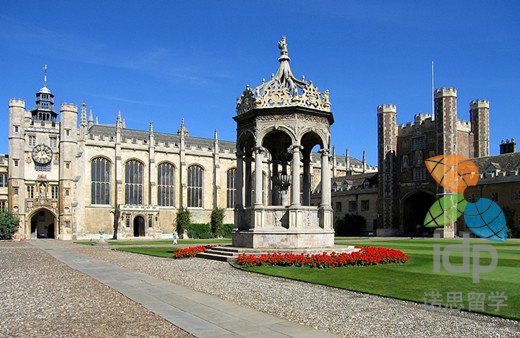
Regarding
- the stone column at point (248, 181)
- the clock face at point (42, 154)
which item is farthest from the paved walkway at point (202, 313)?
the clock face at point (42, 154)

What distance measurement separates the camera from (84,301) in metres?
10.3

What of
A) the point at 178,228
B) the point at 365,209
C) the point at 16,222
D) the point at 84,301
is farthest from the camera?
the point at 365,209

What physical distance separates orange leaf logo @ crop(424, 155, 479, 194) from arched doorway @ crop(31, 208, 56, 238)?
47053 millimetres

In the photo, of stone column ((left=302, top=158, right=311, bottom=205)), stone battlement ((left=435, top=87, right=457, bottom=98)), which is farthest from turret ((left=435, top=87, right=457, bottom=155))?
stone column ((left=302, top=158, right=311, bottom=205))

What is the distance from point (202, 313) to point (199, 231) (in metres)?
51.2

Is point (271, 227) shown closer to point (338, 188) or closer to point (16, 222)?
point (16, 222)

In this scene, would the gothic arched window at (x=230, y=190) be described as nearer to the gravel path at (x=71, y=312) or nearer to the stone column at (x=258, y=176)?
the stone column at (x=258, y=176)

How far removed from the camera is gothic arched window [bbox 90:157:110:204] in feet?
185

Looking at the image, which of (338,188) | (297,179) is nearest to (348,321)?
(297,179)

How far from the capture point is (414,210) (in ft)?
195

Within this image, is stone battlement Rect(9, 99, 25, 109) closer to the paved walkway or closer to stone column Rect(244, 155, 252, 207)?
stone column Rect(244, 155, 252, 207)

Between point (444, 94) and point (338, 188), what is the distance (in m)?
21.1

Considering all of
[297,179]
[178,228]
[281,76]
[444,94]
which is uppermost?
[444,94]

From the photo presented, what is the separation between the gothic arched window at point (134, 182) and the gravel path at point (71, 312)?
4491cm
